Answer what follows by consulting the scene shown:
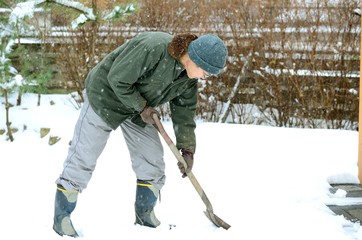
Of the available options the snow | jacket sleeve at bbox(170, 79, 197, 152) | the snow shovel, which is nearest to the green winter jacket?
jacket sleeve at bbox(170, 79, 197, 152)

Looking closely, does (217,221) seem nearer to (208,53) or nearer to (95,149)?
(95,149)

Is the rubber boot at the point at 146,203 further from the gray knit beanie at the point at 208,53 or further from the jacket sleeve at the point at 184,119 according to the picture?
the gray knit beanie at the point at 208,53

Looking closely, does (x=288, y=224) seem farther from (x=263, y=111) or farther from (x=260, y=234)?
(x=263, y=111)

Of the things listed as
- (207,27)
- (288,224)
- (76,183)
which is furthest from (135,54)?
(207,27)

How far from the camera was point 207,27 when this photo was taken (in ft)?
22.5

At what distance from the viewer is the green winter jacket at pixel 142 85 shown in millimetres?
2721

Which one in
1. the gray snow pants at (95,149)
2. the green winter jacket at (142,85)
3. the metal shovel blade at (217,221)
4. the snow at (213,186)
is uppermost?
the green winter jacket at (142,85)

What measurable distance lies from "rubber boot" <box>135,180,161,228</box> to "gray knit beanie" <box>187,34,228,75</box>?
0.87 m

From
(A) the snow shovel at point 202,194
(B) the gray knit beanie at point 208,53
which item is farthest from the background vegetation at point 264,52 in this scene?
(B) the gray knit beanie at point 208,53

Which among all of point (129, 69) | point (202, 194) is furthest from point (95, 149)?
point (202, 194)

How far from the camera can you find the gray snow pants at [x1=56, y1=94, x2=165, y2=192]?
2949 millimetres

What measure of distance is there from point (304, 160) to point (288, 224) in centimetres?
153

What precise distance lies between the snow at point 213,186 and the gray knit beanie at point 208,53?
0.98m

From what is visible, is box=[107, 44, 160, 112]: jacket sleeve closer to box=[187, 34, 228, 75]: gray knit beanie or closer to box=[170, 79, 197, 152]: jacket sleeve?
box=[187, 34, 228, 75]: gray knit beanie
